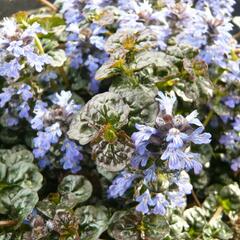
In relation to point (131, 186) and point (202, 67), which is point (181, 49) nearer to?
point (202, 67)

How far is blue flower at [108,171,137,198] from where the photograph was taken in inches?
44.3

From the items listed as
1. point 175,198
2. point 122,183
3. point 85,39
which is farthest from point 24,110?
point 175,198

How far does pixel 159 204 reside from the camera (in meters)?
1.10

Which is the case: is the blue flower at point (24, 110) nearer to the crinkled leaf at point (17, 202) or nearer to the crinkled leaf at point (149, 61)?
the crinkled leaf at point (17, 202)

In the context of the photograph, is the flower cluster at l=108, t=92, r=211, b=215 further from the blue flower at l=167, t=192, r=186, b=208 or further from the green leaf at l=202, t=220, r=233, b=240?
the green leaf at l=202, t=220, r=233, b=240

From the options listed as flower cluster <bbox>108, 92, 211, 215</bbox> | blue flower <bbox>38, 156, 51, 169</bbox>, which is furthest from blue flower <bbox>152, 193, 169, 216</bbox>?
blue flower <bbox>38, 156, 51, 169</bbox>

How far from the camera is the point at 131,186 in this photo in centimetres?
118

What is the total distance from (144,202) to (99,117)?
21 cm

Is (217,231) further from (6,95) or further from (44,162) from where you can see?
(6,95)

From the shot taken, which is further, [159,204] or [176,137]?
[159,204]

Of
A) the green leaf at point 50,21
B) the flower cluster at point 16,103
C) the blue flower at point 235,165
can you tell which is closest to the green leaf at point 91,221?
the flower cluster at point 16,103

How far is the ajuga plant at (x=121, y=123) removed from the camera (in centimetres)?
102

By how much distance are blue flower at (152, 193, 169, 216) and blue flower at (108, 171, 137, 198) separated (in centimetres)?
7

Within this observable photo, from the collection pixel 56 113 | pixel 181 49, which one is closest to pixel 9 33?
pixel 56 113
